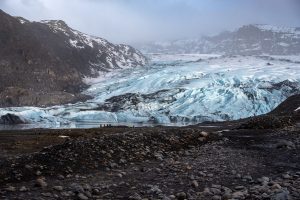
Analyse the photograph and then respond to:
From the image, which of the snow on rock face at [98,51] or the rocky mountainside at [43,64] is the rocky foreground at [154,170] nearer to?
the rocky mountainside at [43,64]

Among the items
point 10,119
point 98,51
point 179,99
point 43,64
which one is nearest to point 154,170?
point 10,119

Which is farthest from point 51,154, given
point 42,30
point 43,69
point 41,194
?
point 42,30

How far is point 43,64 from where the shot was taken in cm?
12469

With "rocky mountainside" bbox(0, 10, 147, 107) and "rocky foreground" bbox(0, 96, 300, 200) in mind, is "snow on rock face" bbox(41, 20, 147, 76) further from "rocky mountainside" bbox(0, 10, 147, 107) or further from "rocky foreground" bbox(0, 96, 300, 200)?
"rocky foreground" bbox(0, 96, 300, 200)

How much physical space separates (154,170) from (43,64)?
117 m

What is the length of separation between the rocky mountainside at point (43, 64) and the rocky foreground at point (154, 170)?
88825 millimetres

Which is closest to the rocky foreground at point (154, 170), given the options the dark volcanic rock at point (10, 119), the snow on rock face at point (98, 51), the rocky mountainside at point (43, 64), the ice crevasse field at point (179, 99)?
the ice crevasse field at point (179, 99)

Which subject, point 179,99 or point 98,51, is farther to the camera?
point 98,51

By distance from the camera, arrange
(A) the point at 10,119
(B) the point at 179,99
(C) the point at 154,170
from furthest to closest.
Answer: (B) the point at 179,99 < (A) the point at 10,119 < (C) the point at 154,170

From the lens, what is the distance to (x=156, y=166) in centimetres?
1182

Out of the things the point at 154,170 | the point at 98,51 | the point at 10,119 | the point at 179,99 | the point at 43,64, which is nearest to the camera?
the point at 154,170

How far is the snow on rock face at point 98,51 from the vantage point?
15988 centimetres

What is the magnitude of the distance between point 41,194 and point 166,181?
280cm

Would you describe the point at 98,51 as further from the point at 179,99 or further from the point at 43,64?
the point at 179,99
